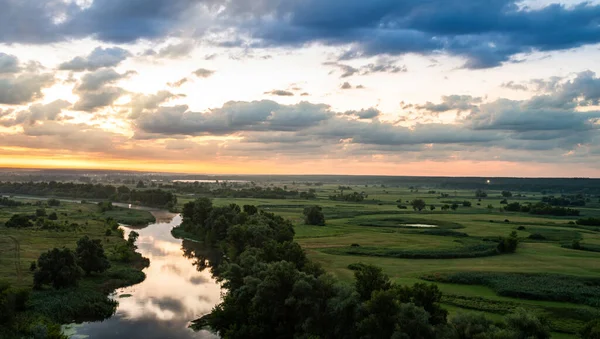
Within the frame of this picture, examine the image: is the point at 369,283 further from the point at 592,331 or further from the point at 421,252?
the point at 421,252

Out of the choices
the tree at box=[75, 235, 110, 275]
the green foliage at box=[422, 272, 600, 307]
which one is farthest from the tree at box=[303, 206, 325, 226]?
the tree at box=[75, 235, 110, 275]

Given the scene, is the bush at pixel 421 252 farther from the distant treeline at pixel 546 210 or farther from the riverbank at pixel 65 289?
the distant treeline at pixel 546 210

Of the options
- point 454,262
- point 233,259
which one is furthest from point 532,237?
point 233,259

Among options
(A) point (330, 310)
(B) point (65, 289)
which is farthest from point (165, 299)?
(A) point (330, 310)

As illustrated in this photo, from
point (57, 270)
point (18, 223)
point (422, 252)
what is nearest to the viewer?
point (57, 270)

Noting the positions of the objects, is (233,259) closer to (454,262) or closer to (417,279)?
(417,279)

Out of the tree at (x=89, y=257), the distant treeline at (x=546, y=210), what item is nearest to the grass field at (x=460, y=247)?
the distant treeline at (x=546, y=210)
